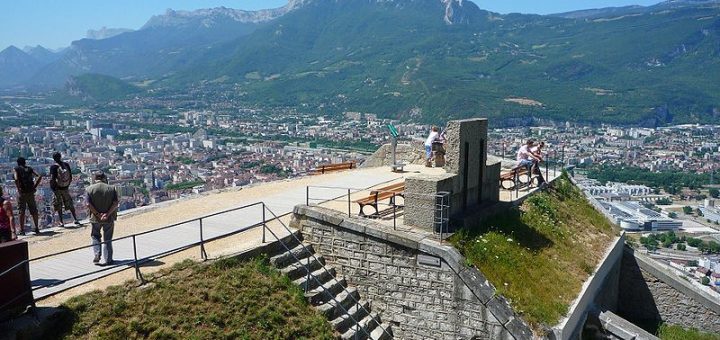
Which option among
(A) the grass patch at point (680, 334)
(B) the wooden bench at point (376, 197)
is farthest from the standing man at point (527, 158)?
(A) the grass patch at point (680, 334)

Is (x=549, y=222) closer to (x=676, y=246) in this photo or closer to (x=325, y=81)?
(x=676, y=246)

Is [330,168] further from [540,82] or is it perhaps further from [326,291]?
[540,82]

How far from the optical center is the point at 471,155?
12.2m

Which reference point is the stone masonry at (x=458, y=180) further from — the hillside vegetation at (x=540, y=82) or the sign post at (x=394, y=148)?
the hillside vegetation at (x=540, y=82)

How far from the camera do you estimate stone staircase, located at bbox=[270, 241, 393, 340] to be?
10.8m

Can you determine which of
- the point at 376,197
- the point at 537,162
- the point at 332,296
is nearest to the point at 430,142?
the point at 537,162

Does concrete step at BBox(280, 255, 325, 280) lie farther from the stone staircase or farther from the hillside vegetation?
the hillside vegetation

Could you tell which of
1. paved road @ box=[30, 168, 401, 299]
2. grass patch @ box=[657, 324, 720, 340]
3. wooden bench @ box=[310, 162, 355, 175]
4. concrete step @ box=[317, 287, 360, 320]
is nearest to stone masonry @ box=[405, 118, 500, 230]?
concrete step @ box=[317, 287, 360, 320]

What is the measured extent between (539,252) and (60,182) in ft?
34.5

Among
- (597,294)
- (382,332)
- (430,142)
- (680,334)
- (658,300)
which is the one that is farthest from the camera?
(430,142)

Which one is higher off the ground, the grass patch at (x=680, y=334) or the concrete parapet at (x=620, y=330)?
the concrete parapet at (x=620, y=330)

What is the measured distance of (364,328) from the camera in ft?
35.9

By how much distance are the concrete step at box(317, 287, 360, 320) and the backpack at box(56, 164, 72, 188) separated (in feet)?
20.9

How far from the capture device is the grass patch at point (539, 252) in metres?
10.5
